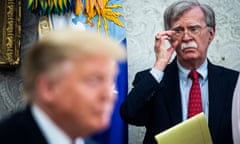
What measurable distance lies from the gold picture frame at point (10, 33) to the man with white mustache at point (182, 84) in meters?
0.66

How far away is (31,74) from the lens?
0.44 m

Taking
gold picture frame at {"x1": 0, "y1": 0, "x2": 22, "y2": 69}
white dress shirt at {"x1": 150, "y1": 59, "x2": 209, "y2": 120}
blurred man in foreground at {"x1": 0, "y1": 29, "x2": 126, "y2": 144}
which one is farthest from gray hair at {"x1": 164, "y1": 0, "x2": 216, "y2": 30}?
blurred man in foreground at {"x1": 0, "y1": 29, "x2": 126, "y2": 144}

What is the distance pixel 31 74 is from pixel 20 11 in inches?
65.5

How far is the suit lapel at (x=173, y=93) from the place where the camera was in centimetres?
149

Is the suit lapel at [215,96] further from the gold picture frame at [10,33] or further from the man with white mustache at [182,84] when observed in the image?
the gold picture frame at [10,33]

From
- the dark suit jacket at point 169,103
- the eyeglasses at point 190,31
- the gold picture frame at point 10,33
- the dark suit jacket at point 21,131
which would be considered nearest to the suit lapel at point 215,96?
the dark suit jacket at point 169,103

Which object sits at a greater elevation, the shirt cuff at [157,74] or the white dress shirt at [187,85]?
the shirt cuff at [157,74]

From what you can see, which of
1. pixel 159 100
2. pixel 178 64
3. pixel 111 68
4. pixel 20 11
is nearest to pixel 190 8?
pixel 178 64

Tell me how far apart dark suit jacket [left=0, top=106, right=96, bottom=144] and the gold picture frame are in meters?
1.58

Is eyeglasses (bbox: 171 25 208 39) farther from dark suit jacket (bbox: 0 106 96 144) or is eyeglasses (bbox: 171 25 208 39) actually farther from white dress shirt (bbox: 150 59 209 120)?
dark suit jacket (bbox: 0 106 96 144)

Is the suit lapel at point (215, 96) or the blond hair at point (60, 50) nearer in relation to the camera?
the blond hair at point (60, 50)

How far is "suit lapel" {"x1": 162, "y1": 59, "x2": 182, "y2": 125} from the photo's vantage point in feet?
4.90

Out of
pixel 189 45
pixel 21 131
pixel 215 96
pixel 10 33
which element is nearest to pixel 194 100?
pixel 215 96

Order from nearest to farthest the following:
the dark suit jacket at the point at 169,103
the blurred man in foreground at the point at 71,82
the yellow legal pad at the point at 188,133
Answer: the blurred man in foreground at the point at 71,82 < the yellow legal pad at the point at 188,133 < the dark suit jacket at the point at 169,103
